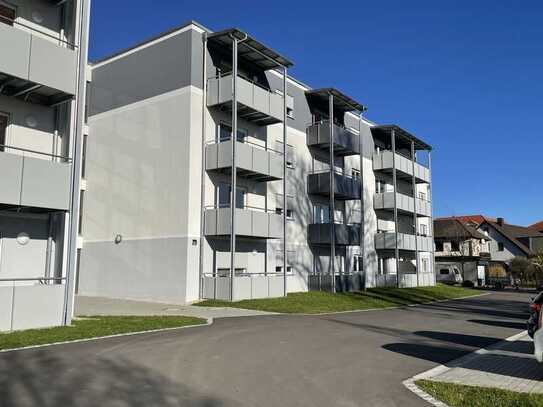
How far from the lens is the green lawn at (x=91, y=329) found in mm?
11258

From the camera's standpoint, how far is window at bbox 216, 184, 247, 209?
25.5 metres

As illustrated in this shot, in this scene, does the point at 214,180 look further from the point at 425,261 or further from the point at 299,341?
the point at 425,261

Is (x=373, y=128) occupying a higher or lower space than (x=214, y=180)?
higher

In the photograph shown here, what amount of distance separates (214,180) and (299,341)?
1405 centimetres

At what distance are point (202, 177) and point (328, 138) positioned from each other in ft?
35.0

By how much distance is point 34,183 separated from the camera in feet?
45.6

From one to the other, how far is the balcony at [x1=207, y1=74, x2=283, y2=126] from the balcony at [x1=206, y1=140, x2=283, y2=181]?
1771mm

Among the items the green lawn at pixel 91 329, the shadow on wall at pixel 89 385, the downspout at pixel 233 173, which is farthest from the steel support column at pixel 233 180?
the shadow on wall at pixel 89 385

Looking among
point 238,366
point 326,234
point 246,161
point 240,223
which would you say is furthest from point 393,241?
point 238,366

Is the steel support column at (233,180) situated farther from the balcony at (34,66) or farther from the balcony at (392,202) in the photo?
the balcony at (392,202)

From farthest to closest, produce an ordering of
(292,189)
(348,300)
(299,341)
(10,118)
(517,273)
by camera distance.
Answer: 1. (517,273)
2. (292,189)
3. (348,300)
4. (10,118)
5. (299,341)

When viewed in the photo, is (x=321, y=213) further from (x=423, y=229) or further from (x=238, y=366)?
(x=238, y=366)

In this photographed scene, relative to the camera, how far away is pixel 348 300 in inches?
1049

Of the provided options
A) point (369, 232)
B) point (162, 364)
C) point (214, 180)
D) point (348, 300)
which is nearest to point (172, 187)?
point (214, 180)
